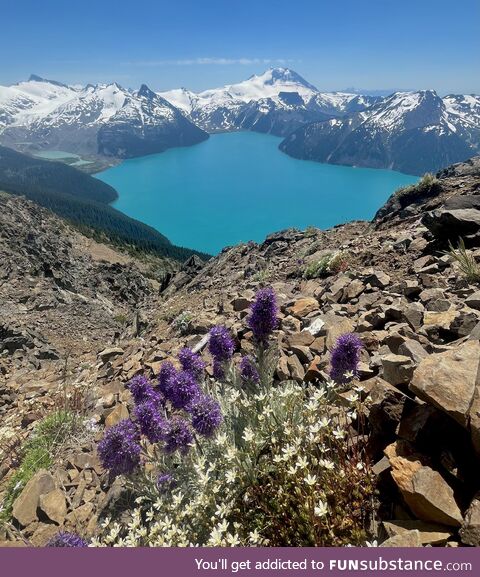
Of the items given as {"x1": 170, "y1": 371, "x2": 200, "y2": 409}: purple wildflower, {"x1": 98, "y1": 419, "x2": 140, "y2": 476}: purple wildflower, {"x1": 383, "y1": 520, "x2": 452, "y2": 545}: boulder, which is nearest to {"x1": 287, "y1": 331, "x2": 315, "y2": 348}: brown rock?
{"x1": 170, "y1": 371, "x2": 200, "y2": 409}: purple wildflower

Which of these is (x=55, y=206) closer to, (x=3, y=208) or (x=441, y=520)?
(x=3, y=208)

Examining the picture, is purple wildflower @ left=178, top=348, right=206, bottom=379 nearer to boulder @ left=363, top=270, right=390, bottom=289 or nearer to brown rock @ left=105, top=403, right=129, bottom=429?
brown rock @ left=105, top=403, right=129, bottom=429

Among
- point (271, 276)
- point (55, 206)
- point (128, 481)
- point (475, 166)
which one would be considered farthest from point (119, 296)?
point (55, 206)

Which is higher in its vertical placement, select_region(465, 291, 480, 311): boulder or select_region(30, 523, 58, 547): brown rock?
select_region(465, 291, 480, 311): boulder

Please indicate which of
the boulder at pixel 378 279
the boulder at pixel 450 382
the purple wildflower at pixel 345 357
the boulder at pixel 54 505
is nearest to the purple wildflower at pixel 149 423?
the purple wildflower at pixel 345 357

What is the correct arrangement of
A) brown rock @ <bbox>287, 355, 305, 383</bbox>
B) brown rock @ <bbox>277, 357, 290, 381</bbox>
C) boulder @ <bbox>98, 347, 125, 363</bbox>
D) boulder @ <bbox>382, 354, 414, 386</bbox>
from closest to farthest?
boulder @ <bbox>382, 354, 414, 386</bbox>
brown rock @ <bbox>287, 355, 305, 383</bbox>
brown rock @ <bbox>277, 357, 290, 381</bbox>
boulder @ <bbox>98, 347, 125, 363</bbox>

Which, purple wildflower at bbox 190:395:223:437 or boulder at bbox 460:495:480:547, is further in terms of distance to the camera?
purple wildflower at bbox 190:395:223:437

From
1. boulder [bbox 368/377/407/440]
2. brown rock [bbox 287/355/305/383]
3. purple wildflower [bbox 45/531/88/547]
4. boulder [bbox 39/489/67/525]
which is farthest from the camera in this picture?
brown rock [bbox 287/355/305/383]
